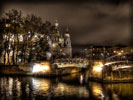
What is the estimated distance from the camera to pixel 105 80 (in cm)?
4416

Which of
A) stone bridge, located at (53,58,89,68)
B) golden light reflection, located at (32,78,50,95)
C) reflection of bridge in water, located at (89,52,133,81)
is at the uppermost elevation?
stone bridge, located at (53,58,89,68)

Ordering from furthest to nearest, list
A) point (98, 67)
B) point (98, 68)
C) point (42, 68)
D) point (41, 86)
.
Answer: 1. point (42, 68)
2. point (98, 67)
3. point (98, 68)
4. point (41, 86)

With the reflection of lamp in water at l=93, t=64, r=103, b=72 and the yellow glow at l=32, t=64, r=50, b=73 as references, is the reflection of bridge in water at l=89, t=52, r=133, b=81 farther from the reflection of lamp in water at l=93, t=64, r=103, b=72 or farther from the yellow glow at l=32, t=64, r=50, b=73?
the yellow glow at l=32, t=64, r=50, b=73

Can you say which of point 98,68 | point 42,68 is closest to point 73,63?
point 42,68

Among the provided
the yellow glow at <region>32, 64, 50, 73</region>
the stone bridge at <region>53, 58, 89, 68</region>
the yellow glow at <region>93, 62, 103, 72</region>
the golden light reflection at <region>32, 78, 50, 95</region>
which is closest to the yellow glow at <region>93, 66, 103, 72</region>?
the yellow glow at <region>93, 62, 103, 72</region>

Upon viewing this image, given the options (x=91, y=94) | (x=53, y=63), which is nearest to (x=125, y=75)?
(x=91, y=94)

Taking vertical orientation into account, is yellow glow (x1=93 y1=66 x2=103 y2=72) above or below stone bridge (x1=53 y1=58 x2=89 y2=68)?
below

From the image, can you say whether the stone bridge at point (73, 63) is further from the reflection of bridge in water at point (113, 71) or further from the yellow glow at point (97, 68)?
the reflection of bridge in water at point (113, 71)

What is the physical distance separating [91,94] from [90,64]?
16471 mm

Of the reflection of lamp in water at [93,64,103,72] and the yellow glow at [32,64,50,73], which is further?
the yellow glow at [32,64,50,73]

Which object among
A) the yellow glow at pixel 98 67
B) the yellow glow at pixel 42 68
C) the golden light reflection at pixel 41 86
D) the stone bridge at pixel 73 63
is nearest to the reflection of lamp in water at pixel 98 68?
the yellow glow at pixel 98 67

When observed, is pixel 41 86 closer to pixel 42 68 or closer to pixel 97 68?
pixel 97 68

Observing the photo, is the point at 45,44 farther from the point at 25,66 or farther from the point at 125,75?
the point at 125,75

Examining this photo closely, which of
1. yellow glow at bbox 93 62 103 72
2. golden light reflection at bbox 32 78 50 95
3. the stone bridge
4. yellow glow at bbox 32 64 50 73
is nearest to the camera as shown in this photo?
golden light reflection at bbox 32 78 50 95
